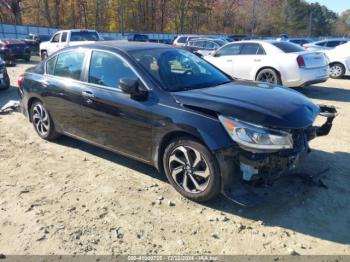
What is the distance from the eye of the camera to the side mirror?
13.8 ft

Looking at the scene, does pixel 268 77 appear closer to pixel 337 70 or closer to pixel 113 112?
pixel 337 70

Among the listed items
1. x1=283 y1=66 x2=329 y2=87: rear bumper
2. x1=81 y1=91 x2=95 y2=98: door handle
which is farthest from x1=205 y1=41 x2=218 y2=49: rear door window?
x1=81 y1=91 x2=95 y2=98: door handle

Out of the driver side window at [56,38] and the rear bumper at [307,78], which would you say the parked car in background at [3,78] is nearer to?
the rear bumper at [307,78]

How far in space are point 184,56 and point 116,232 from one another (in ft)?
9.01

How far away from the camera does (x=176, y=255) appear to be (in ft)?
10.6

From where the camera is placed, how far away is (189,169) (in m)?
4.05

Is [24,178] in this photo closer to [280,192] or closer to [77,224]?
[77,224]

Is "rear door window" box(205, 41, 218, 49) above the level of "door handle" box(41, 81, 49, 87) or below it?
above

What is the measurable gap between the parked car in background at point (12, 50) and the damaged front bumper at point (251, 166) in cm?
2021

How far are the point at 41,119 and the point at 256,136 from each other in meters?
3.94

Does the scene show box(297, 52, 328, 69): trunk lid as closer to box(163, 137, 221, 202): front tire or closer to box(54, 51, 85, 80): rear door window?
box(54, 51, 85, 80): rear door window

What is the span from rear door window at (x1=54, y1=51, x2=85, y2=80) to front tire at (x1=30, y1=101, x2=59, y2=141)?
2.35 feet

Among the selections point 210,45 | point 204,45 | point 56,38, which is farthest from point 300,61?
point 56,38

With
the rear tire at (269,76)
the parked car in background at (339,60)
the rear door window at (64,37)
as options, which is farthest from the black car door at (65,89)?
the rear door window at (64,37)
